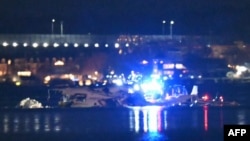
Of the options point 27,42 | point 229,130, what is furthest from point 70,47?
point 229,130

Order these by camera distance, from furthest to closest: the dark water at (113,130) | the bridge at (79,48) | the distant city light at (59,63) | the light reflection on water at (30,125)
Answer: the distant city light at (59,63) < the bridge at (79,48) < the light reflection on water at (30,125) < the dark water at (113,130)

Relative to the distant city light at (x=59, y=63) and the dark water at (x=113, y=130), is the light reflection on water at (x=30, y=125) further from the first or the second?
the distant city light at (x=59, y=63)

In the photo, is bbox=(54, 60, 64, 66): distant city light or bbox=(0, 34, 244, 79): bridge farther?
bbox=(54, 60, 64, 66): distant city light

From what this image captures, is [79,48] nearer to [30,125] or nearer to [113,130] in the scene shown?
[30,125]

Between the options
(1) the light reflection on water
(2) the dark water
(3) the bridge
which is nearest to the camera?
(2) the dark water

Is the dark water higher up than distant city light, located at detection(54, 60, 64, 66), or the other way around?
distant city light, located at detection(54, 60, 64, 66)

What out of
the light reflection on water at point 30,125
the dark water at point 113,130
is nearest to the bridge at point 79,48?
the light reflection on water at point 30,125

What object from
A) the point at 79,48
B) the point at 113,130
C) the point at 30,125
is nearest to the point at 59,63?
the point at 79,48

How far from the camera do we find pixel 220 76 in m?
36.8

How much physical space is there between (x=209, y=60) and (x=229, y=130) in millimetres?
30874

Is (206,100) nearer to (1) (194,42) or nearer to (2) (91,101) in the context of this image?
(2) (91,101)

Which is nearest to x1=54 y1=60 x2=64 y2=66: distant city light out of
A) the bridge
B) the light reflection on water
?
the bridge

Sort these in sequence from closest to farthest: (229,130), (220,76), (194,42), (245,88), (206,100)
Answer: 1. (229,130)
2. (206,100)
3. (245,88)
4. (220,76)
5. (194,42)

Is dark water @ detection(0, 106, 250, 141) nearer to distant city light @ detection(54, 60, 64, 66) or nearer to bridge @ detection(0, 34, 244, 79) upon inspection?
bridge @ detection(0, 34, 244, 79)
